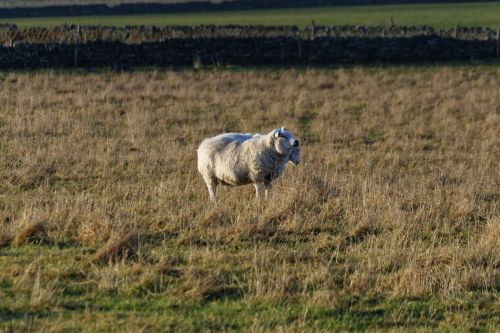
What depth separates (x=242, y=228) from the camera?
29.9ft

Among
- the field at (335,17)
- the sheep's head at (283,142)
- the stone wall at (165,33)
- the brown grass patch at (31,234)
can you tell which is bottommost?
the field at (335,17)

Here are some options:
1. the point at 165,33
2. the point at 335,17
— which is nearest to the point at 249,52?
the point at 165,33

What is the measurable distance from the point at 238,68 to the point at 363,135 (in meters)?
12.8

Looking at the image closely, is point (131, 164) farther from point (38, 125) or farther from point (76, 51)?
point (76, 51)

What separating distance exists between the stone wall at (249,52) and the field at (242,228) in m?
9.56

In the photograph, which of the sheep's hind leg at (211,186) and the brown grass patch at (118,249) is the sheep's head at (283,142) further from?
the brown grass patch at (118,249)

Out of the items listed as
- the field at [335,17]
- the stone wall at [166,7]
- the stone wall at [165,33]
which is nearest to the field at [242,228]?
the stone wall at [165,33]

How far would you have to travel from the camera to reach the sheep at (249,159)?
35.4ft

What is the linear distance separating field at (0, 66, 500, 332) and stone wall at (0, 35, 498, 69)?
9561 mm

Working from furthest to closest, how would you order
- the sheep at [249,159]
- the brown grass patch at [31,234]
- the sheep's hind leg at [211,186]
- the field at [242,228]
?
the sheep's hind leg at [211,186], the sheep at [249,159], the brown grass patch at [31,234], the field at [242,228]

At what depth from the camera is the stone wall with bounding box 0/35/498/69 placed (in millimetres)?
29094

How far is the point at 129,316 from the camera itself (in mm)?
6590

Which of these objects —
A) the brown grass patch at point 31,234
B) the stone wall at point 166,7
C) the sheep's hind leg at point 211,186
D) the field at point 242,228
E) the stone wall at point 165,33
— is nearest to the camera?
the field at point 242,228

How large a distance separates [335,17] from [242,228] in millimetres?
55653
